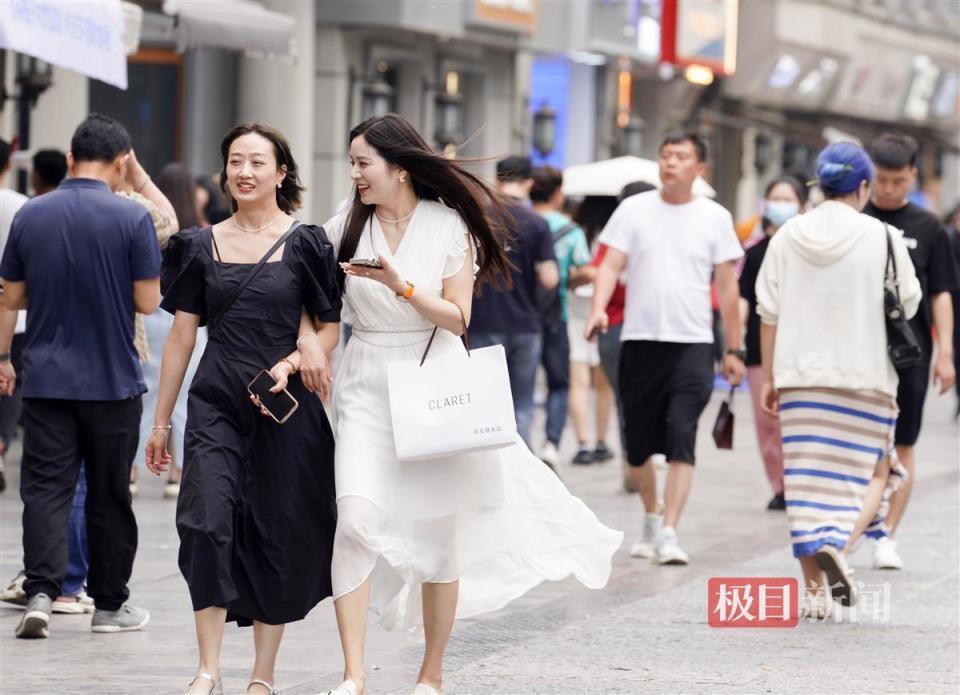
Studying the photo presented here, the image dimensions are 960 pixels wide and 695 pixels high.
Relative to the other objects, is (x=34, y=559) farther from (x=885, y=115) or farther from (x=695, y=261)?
(x=885, y=115)

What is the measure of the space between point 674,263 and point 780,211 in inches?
111

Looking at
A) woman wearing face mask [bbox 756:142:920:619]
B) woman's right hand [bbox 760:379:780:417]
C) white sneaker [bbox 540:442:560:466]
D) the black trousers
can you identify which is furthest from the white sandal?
white sneaker [bbox 540:442:560:466]

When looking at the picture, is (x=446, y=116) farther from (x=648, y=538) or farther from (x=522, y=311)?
(x=648, y=538)

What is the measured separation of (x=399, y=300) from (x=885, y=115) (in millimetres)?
Result: 35018

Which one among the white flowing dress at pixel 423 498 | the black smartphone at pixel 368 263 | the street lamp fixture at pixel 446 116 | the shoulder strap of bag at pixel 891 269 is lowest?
the white flowing dress at pixel 423 498

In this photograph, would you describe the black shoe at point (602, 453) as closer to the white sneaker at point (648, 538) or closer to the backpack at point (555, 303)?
the backpack at point (555, 303)

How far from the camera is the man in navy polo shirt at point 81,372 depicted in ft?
24.7

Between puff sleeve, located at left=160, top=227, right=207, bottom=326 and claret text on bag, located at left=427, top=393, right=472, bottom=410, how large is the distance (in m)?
0.73

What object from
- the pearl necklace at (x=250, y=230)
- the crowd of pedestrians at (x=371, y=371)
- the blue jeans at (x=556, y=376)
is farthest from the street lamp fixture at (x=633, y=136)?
the pearl necklace at (x=250, y=230)

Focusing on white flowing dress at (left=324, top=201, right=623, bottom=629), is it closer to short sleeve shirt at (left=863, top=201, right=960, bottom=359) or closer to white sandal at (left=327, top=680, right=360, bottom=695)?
white sandal at (left=327, top=680, right=360, bottom=695)

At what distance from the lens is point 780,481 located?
11695mm

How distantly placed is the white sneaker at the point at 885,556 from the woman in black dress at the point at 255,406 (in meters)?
3.96

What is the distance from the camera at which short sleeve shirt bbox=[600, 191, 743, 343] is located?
973cm

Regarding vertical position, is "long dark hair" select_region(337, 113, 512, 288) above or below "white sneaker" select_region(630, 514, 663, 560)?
above
